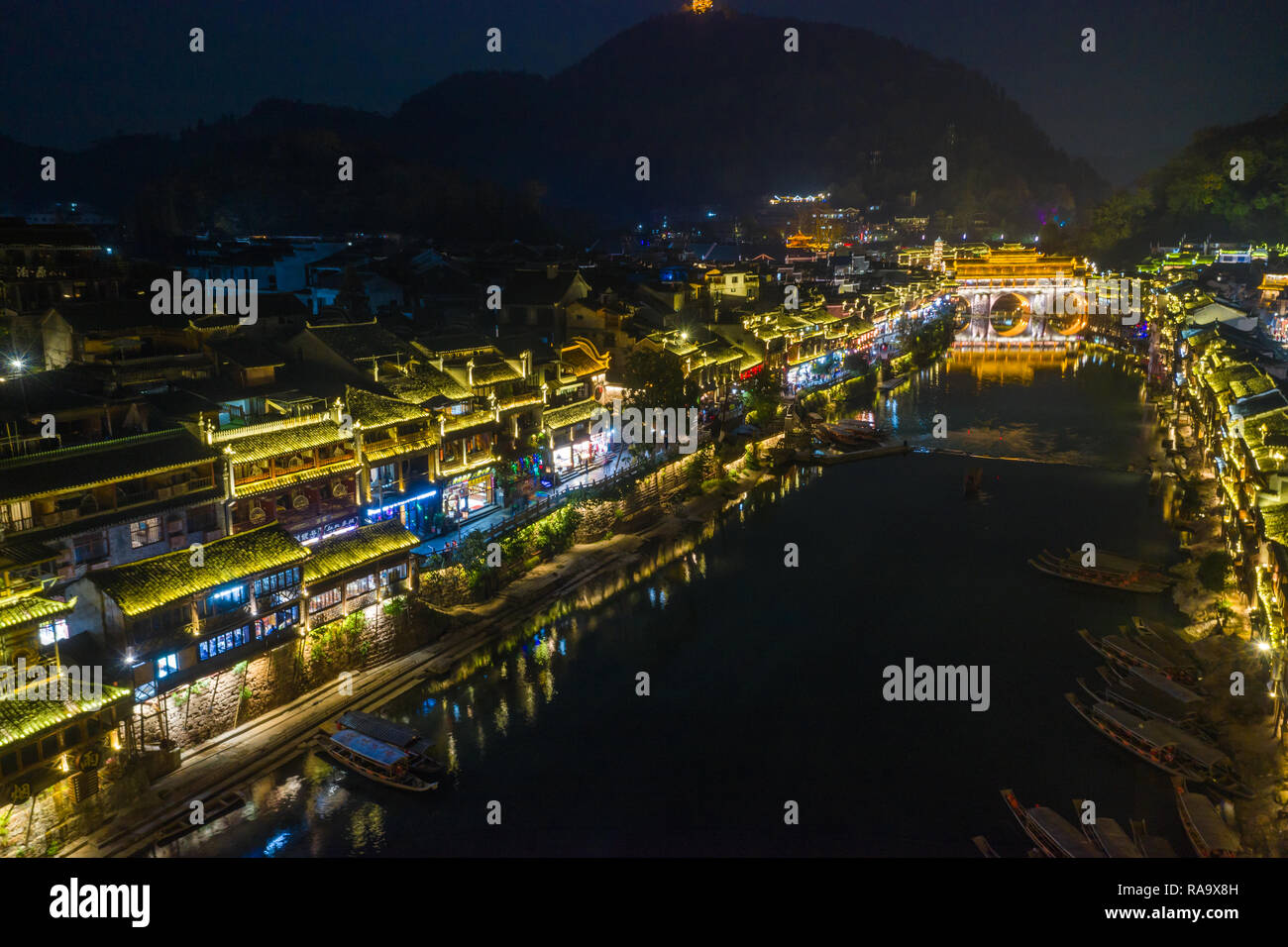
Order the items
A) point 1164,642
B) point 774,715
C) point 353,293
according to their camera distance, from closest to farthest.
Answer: point 774,715
point 1164,642
point 353,293

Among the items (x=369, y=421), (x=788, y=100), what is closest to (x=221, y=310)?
(x=369, y=421)

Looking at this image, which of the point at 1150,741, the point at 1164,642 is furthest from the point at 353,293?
the point at 1150,741

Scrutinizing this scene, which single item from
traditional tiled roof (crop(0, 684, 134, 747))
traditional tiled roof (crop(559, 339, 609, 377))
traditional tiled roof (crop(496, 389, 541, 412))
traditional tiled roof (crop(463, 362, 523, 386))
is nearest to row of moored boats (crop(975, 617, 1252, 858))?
traditional tiled roof (crop(0, 684, 134, 747))

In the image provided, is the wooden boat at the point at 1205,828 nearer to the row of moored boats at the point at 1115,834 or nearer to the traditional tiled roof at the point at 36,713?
the row of moored boats at the point at 1115,834

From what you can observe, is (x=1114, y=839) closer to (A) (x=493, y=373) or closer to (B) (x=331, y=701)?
(B) (x=331, y=701)

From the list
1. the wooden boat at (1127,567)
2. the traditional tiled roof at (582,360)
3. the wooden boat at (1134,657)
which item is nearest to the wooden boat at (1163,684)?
the wooden boat at (1134,657)
